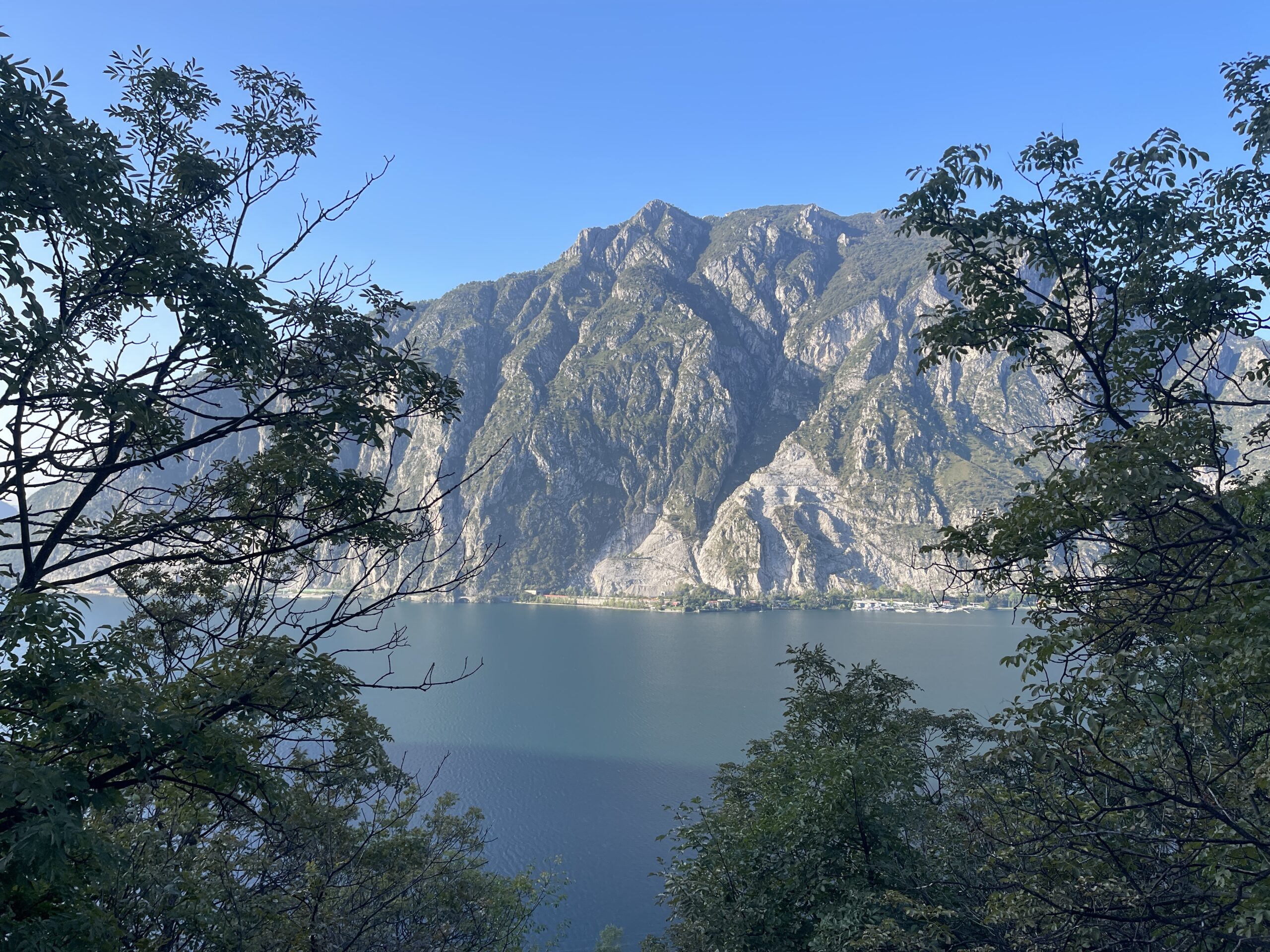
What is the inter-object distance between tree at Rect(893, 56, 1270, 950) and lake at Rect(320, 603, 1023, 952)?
1.01m

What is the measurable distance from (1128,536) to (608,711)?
70.5 m

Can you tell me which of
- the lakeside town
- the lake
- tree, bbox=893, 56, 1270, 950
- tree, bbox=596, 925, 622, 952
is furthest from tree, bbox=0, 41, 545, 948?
the lakeside town

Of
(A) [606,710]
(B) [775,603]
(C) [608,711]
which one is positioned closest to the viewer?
(C) [608,711]

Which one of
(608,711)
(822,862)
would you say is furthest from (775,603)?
(822,862)

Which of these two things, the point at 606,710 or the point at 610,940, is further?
the point at 606,710

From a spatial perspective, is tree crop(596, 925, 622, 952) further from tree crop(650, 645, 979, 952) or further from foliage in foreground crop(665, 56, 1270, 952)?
foliage in foreground crop(665, 56, 1270, 952)

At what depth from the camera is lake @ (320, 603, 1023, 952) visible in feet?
131

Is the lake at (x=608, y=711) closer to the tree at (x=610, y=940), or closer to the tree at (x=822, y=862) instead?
the tree at (x=610, y=940)

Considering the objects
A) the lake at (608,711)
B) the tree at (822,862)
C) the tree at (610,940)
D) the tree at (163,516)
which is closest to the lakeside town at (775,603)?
the lake at (608,711)

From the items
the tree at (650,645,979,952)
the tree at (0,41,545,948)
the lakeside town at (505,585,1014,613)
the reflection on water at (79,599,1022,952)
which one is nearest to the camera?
the tree at (0,41,545,948)

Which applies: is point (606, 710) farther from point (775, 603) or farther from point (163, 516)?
point (775, 603)

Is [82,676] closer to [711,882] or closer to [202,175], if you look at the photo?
[202,175]

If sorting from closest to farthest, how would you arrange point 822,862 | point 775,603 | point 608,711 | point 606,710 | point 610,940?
point 822,862, point 610,940, point 608,711, point 606,710, point 775,603

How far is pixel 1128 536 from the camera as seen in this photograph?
6.72 m
